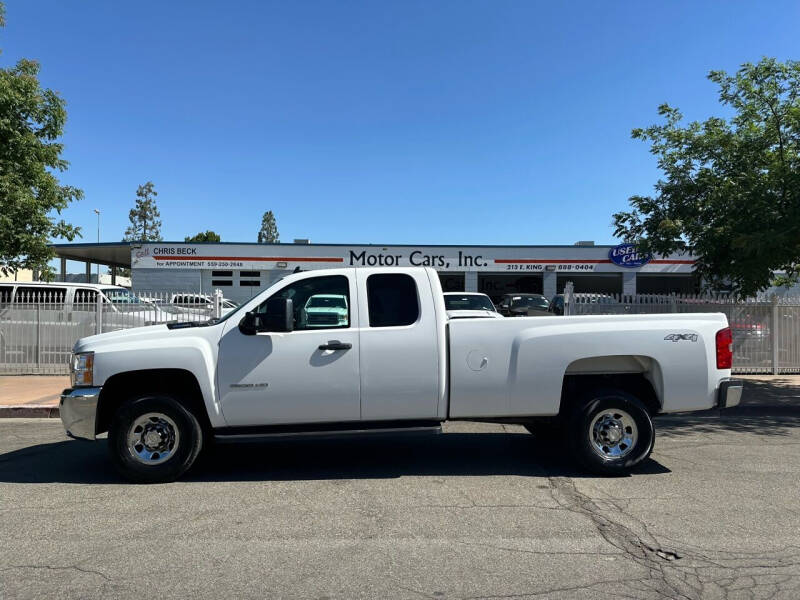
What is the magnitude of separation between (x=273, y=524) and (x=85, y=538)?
1319mm

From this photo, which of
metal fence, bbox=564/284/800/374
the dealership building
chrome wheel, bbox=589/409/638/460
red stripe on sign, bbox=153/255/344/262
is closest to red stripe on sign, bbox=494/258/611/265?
the dealership building

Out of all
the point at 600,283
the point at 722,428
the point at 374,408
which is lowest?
the point at 722,428

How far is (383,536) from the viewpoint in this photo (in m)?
4.47

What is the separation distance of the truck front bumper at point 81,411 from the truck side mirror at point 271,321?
4.85ft

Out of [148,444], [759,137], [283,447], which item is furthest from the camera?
[759,137]

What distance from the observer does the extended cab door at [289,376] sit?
5754 millimetres

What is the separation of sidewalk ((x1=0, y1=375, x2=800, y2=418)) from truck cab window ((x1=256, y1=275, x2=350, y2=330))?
19.7ft

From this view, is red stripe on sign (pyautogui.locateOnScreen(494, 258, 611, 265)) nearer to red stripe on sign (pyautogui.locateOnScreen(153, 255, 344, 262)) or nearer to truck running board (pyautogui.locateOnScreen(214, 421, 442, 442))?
red stripe on sign (pyautogui.locateOnScreen(153, 255, 344, 262))

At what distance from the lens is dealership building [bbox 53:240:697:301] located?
3553 centimetres

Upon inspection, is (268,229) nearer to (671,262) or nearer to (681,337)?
(671,262)

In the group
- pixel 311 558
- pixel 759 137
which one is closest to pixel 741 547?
pixel 311 558

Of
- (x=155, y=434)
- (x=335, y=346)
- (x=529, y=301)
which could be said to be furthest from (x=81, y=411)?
(x=529, y=301)

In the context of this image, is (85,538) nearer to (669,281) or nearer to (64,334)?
(64,334)

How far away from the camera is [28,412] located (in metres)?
9.78
